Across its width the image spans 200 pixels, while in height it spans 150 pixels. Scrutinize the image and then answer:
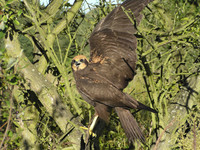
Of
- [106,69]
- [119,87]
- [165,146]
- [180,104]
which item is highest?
[106,69]

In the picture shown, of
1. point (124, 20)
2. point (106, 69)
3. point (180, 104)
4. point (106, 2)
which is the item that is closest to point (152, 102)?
point (180, 104)

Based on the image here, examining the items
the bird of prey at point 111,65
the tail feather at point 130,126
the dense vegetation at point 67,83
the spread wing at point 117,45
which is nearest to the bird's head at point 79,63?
the bird of prey at point 111,65

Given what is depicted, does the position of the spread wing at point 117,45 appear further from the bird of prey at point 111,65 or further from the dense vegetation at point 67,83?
the dense vegetation at point 67,83

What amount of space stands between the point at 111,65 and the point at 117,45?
30 cm

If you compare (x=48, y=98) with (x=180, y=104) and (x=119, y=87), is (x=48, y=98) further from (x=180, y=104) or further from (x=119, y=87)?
(x=180, y=104)

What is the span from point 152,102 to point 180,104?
0.35m

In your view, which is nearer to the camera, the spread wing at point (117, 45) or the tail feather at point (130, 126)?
the tail feather at point (130, 126)

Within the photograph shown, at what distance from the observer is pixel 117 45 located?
397 cm

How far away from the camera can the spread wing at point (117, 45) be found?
3.86 m

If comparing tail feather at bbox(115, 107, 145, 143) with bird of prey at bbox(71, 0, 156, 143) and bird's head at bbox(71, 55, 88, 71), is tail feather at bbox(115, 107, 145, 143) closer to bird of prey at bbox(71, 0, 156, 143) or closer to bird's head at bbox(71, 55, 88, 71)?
bird of prey at bbox(71, 0, 156, 143)

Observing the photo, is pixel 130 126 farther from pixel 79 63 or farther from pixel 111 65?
pixel 79 63

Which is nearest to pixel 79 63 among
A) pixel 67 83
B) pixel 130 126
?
pixel 67 83

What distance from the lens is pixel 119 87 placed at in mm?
3945

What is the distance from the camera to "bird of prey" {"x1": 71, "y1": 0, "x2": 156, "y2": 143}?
3.76m
